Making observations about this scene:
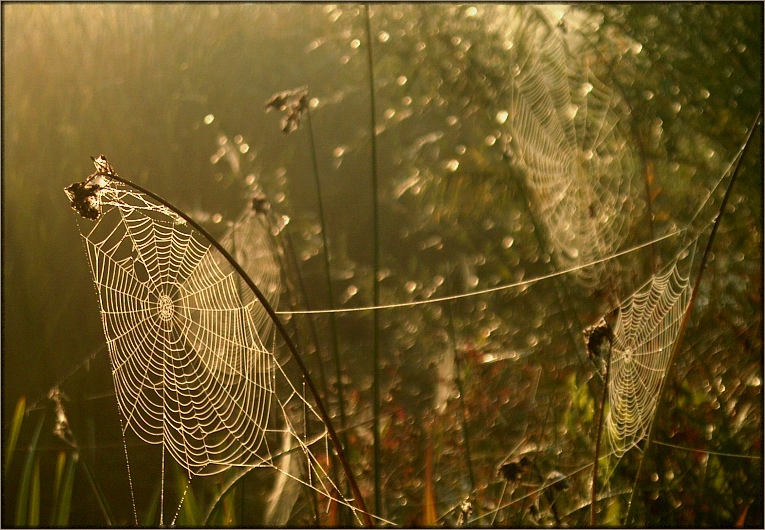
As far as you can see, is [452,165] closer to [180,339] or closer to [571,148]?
[571,148]

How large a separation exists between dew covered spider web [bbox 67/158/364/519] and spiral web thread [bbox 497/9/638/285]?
1.51ft

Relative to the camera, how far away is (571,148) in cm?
101

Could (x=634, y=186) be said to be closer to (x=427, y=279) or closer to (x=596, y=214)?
(x=596, y=214)

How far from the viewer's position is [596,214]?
0.99m

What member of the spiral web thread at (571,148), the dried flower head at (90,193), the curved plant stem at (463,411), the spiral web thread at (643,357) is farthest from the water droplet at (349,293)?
the dried flower head at (90,193)

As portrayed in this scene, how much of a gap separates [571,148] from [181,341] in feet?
2.07

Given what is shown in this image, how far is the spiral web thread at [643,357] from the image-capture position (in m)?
0.88

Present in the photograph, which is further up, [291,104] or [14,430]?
[291,104]

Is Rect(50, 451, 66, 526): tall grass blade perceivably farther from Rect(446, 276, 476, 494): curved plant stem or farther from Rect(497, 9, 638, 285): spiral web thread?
Rect(497, 9, 638, 285): spiral web thread

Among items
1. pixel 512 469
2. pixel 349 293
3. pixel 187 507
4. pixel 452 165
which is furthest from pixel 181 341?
pixel 452 165

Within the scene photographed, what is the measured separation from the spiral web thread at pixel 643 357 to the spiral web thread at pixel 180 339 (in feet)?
1.26

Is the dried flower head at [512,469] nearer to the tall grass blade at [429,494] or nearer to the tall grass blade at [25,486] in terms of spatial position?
the tall grass blade at [429,494]

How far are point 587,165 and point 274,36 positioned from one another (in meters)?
0.51

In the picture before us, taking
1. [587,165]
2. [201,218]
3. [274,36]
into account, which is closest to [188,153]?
[201,218]
